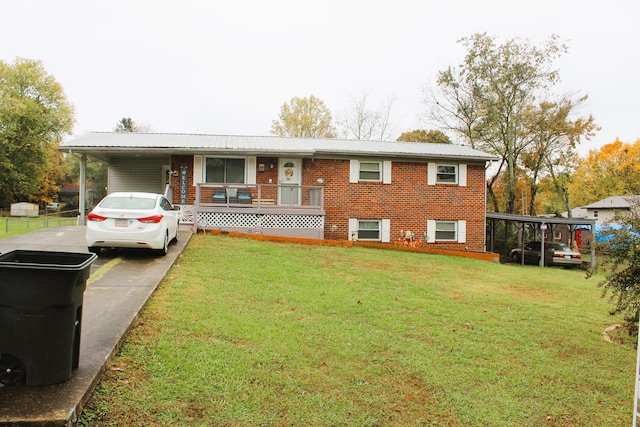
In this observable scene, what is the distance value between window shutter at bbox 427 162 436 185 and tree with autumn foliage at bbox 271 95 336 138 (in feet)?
85.0

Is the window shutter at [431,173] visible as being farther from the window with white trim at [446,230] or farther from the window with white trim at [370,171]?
the window with white trim at [370,171]

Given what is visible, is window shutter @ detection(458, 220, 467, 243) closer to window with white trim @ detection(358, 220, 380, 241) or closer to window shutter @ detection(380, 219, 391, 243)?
window shutter @ detection(380, 219, 391, 243)

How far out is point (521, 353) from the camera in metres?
5.04

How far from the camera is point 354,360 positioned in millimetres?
4465

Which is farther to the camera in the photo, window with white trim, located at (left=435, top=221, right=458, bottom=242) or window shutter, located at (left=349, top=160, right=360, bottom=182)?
window with white trim, located at (left=435, top=221, right=458, bottom=242)

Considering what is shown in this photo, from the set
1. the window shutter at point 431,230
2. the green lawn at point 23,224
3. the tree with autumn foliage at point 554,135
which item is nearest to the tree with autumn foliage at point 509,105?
the tree with autumn foliage at point 554,135

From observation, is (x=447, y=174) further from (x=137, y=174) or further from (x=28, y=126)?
(x=28, y=126)

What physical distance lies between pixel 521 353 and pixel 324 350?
8.10ft

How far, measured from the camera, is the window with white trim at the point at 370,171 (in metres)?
17.0

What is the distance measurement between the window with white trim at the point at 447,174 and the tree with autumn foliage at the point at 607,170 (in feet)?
100

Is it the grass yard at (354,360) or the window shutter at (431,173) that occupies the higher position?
the window shutter at (431,173)

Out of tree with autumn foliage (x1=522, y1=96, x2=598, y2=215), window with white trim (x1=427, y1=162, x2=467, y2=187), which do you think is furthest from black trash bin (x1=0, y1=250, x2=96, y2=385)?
tree with autumn foliage (x1=522, y1=96, x2=598, y2=215)

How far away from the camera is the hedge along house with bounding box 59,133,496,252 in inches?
583

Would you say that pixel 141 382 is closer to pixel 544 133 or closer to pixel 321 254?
pixel 321 254
